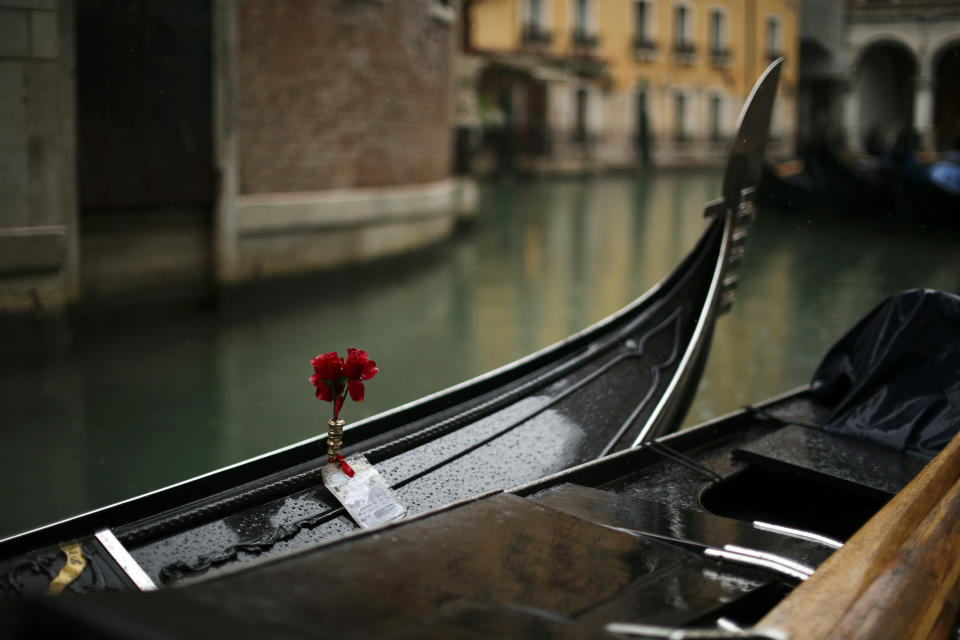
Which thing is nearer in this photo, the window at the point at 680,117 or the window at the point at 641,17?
the window at the point at 641,17

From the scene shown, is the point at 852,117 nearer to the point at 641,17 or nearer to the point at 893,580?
the point at 641,17

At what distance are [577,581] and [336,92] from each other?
4.83 m

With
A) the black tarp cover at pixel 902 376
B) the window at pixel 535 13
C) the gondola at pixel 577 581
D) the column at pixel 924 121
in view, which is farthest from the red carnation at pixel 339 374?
the window at pixel 535 13

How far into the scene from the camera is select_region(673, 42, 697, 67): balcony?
13.9 meters

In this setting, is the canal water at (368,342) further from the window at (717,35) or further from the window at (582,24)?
the window at (717,35)

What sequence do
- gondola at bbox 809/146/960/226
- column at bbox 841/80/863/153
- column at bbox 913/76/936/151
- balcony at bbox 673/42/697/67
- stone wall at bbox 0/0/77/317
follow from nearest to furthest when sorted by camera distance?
stone wall at bbox 0/0/77/317 → gondola at bbox 809/146/960/226 → column at bbox 913/76/936/151 → column at bbox 841/80/863/153 → balcony at bbox 673/42/697/67

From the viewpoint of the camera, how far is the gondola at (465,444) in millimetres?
1084

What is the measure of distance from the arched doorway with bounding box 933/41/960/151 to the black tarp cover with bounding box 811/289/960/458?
7397mm

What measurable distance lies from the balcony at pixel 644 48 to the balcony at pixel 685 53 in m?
0.32

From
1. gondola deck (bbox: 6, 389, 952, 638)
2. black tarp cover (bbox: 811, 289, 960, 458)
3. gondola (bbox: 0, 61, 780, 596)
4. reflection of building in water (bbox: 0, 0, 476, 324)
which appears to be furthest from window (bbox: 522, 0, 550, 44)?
gondola deck (bbox: 6, 389, 952, 638)

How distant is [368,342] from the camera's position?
4.45 metres

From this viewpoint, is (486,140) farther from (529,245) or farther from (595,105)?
(529,245)

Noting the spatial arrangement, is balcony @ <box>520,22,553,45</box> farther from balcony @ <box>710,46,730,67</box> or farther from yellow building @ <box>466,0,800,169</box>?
balcony @ <box>710,46,730,67</box>

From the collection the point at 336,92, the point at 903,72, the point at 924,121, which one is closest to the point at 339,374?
the point at 336,92
